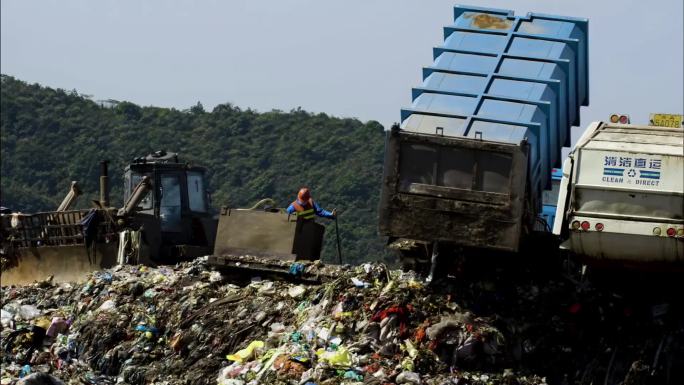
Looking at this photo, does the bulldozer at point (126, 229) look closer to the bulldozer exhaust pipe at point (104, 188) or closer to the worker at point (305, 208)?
the bulldozer exhaust pipe at point (104, 188)

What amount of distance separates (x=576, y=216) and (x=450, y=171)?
104 centimetres

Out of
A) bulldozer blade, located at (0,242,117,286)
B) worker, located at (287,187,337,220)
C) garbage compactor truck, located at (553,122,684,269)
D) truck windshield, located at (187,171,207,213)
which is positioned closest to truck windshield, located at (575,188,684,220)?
garbage compactor truck, located at (553,122,684,269)

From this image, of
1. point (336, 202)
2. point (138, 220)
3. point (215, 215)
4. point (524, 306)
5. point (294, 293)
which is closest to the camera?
point (524, 306)

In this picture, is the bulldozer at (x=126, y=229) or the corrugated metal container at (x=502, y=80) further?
the bulldozer at (x=126, y=229)

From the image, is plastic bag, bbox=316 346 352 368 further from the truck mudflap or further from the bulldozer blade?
the bulldozer blade

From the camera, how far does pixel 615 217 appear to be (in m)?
9.84

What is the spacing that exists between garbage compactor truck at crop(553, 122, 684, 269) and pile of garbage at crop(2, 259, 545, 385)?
1.06 m

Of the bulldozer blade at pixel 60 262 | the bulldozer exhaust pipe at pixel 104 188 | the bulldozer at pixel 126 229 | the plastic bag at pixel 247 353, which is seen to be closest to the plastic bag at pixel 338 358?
the plastic bag at pixel 247 353

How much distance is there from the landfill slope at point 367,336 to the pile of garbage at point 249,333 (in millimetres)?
13

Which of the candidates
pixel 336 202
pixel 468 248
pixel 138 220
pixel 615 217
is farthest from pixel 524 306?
pixel 336 202

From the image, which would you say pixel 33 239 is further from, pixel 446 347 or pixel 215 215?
pixel 446 347

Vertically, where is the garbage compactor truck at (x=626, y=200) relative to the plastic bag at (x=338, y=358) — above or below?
above

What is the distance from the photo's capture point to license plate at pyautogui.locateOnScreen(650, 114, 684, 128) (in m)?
10.7

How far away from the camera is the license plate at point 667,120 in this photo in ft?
35.1
